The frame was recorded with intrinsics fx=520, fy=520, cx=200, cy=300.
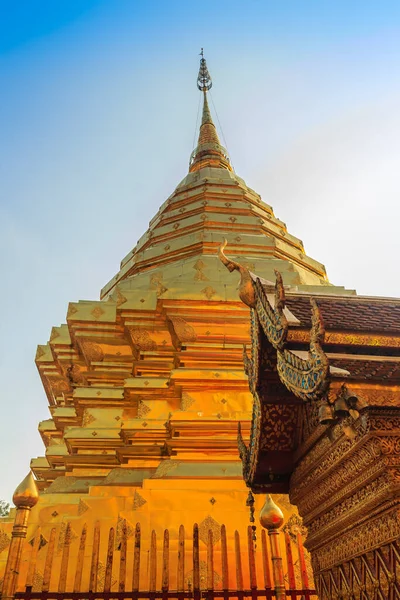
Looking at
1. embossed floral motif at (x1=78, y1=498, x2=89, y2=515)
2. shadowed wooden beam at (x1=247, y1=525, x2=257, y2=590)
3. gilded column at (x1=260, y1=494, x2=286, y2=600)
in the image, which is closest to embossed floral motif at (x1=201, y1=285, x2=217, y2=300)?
embossed floral motif at (x1=78, y1=498, x2=89, y2=515)

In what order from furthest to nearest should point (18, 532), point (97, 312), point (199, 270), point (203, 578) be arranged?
point (199, 270)
point (97, 312)
point (203, 578)
point (18, 532)

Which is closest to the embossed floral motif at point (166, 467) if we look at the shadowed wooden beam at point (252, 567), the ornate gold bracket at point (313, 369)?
the shadowed wooden beam at point (252, 567)

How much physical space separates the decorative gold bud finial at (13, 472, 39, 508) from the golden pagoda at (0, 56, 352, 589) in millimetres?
901

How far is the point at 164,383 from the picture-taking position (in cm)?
882

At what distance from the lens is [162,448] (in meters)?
7.95

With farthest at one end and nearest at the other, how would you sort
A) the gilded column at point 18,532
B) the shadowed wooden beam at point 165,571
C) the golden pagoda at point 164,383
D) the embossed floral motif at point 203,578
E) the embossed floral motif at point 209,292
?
the embossed floral motif at point 209,292
the golden pagoda at point 164,383
the embossed floral motif at point 203,578
the shadowed wooden beam at point 165,571
the gilded column at point 18,532

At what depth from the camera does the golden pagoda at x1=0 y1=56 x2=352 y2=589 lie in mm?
6277

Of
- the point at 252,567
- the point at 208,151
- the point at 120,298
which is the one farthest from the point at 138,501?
the point at 208,151

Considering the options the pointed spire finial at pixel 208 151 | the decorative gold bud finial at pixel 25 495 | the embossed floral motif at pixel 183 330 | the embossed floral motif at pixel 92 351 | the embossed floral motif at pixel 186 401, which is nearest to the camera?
the decorative gold bud finial at pixel 25 495

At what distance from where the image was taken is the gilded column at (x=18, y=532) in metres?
3.86

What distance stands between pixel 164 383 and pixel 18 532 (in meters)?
4.96

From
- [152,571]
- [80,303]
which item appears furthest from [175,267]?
[152,571]

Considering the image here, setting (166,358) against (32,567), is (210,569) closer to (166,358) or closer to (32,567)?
(32,567)

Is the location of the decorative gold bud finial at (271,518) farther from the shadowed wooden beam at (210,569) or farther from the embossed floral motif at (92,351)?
the embossed floral motif at (92,351)
